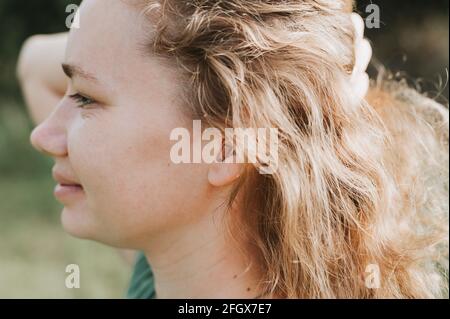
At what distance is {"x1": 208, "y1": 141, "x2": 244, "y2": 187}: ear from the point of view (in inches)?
57.4

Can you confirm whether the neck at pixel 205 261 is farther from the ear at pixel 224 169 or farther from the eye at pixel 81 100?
the eye at pixel 81 100

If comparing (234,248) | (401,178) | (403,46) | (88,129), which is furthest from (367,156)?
(403,46)

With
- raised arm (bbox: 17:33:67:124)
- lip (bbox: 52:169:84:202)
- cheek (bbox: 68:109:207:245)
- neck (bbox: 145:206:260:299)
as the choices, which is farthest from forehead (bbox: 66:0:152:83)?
→ raised arm (bbox: 17:33:67:124)

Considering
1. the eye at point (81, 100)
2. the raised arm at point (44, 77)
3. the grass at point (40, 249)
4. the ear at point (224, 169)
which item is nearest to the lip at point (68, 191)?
the eye at point (81, 100)

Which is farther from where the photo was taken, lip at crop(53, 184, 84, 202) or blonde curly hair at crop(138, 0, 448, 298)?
lip at crop(53, 184, 84, 202)

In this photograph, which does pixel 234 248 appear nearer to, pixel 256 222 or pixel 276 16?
pixel 256 222

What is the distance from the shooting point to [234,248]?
1.56 m

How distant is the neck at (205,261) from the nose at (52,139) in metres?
0.28

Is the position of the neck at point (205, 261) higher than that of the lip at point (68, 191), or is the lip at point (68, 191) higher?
the lip at point (68, 191)

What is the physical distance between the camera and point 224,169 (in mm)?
1461

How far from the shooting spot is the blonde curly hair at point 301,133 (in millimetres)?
1443

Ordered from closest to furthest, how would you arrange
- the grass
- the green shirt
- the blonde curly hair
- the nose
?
the blonde curly hair → the nose → the green shirt → the grass

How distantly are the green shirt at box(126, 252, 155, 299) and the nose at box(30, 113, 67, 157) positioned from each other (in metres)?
0.47

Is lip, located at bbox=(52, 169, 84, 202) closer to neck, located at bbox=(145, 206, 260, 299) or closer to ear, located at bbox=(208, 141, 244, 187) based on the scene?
neck, located at bbox=(145, 206, 260, 299)
